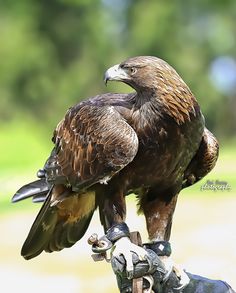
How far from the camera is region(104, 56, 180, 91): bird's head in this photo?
3.24 m

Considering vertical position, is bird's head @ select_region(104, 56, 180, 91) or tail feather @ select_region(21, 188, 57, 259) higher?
bird's head @ select_region(104, 56, 180, 91)

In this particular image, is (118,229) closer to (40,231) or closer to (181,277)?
(181,277)

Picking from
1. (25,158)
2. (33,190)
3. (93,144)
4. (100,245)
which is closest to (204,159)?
(93,144)

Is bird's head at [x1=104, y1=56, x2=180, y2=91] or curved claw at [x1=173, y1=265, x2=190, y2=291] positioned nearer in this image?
bird's head at [x1=104, y1=56, x2=180, y2=91]

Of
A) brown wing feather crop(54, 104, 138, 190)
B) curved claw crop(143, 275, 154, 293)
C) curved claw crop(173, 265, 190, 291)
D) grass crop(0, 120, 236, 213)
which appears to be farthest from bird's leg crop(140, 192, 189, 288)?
grass crop(0, 120, 236, 213)

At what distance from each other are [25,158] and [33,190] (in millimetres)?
12315

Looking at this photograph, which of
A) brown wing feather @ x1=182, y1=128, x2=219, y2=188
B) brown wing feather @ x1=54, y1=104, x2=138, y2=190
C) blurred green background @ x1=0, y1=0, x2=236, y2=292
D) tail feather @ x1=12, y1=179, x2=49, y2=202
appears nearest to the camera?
brown wing feather @ x1=54, y1=104, x2=138, y2=190

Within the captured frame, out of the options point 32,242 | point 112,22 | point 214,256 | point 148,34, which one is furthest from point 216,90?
point 32,242

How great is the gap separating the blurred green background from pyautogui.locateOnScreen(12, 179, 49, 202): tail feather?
13336 mm

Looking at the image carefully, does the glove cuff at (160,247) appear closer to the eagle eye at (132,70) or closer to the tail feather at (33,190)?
the tail feather at (33,190)

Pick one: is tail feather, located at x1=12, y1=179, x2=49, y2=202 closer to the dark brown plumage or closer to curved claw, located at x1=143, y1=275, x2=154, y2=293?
the dark brown plumage

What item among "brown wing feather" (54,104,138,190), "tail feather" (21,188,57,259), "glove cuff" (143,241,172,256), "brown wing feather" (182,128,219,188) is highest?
"brown wing feather" (54,104,138,190)

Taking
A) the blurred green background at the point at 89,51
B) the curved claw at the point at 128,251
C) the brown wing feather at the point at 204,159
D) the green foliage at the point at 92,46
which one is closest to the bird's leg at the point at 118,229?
the curved claw at the point at 128,251

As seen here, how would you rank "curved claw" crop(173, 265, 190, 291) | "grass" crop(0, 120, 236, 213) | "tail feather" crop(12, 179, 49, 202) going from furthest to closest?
"grass" crop(0, 120, 236, 213) → "tail feather" crop(12, 179, 49, 202) → "curved claw" crop(173, 265, 190, 291)
